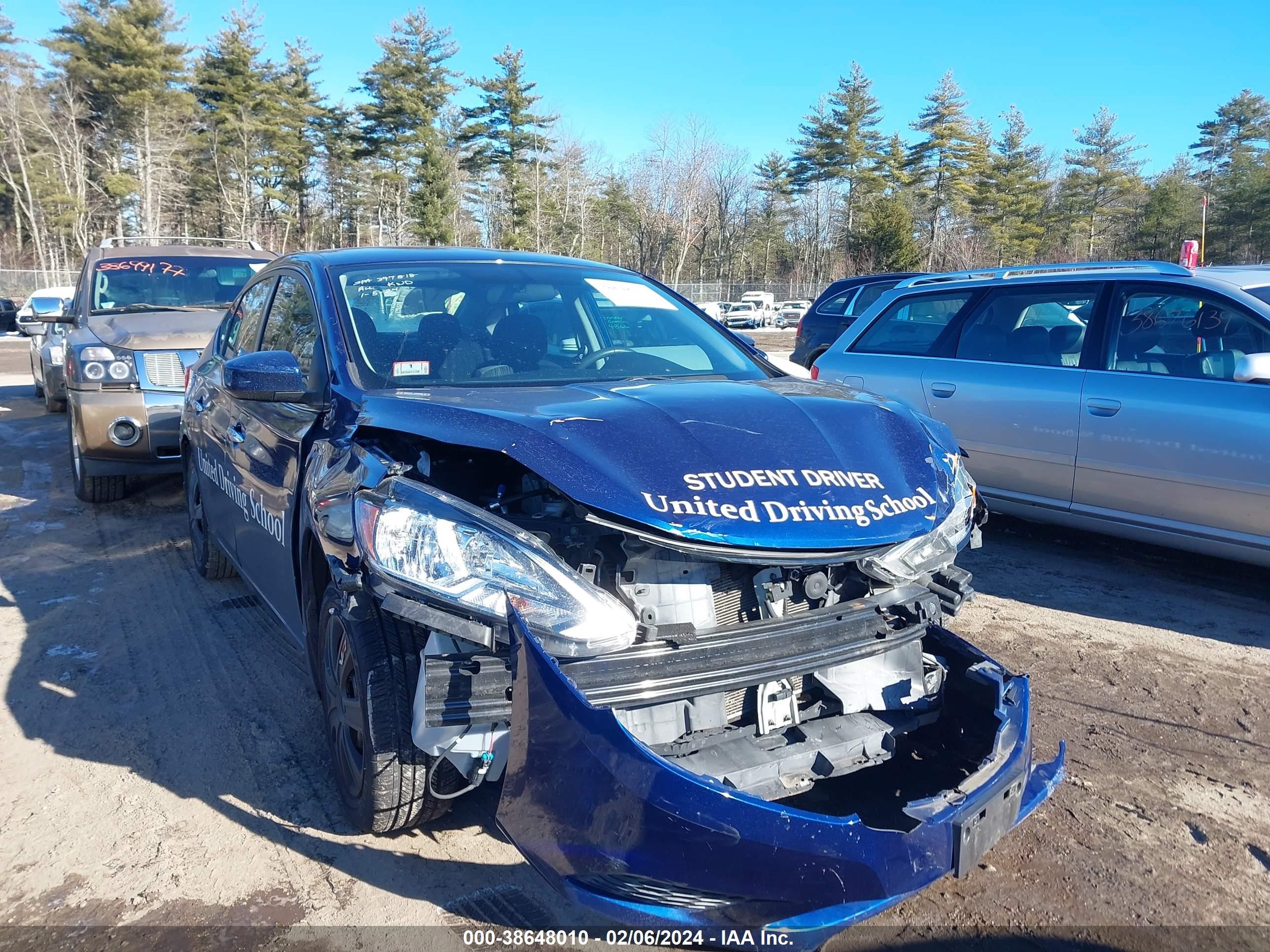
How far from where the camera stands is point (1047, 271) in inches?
229

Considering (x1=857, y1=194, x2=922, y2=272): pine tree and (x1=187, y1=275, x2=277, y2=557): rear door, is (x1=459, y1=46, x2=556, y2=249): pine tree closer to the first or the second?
(x1=857, y1=194, x2=922, y2=272): pine tree

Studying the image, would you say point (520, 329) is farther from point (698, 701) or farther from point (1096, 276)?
point (1096, 276)

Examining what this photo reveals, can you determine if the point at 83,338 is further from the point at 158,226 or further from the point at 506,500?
the point at 158,226

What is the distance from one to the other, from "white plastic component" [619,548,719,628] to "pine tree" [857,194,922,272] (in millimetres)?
43204

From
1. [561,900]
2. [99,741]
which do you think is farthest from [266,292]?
[561,900]

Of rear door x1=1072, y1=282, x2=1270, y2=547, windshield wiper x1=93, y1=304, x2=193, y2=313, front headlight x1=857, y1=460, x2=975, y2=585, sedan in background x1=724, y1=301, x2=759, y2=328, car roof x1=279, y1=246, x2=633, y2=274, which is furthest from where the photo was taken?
sedan in background x1=724, y1=301, x2=759, y2=328

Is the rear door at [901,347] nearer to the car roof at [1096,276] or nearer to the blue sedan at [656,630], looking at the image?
the car roof at [1096,276]

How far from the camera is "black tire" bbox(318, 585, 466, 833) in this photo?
242 cm

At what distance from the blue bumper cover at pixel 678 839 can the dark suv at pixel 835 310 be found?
363 inches

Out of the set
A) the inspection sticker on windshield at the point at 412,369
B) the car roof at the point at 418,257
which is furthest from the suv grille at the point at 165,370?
the inspection sticker on windshield at the point at 412,369

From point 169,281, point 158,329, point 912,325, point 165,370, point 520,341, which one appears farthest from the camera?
point 169,281

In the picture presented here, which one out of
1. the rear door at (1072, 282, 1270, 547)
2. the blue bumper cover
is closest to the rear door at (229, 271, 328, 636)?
the blue bumper cover

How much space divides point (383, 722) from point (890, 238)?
44.5m

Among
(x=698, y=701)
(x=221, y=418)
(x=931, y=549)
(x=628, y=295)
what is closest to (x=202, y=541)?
(x=221, y=418)
